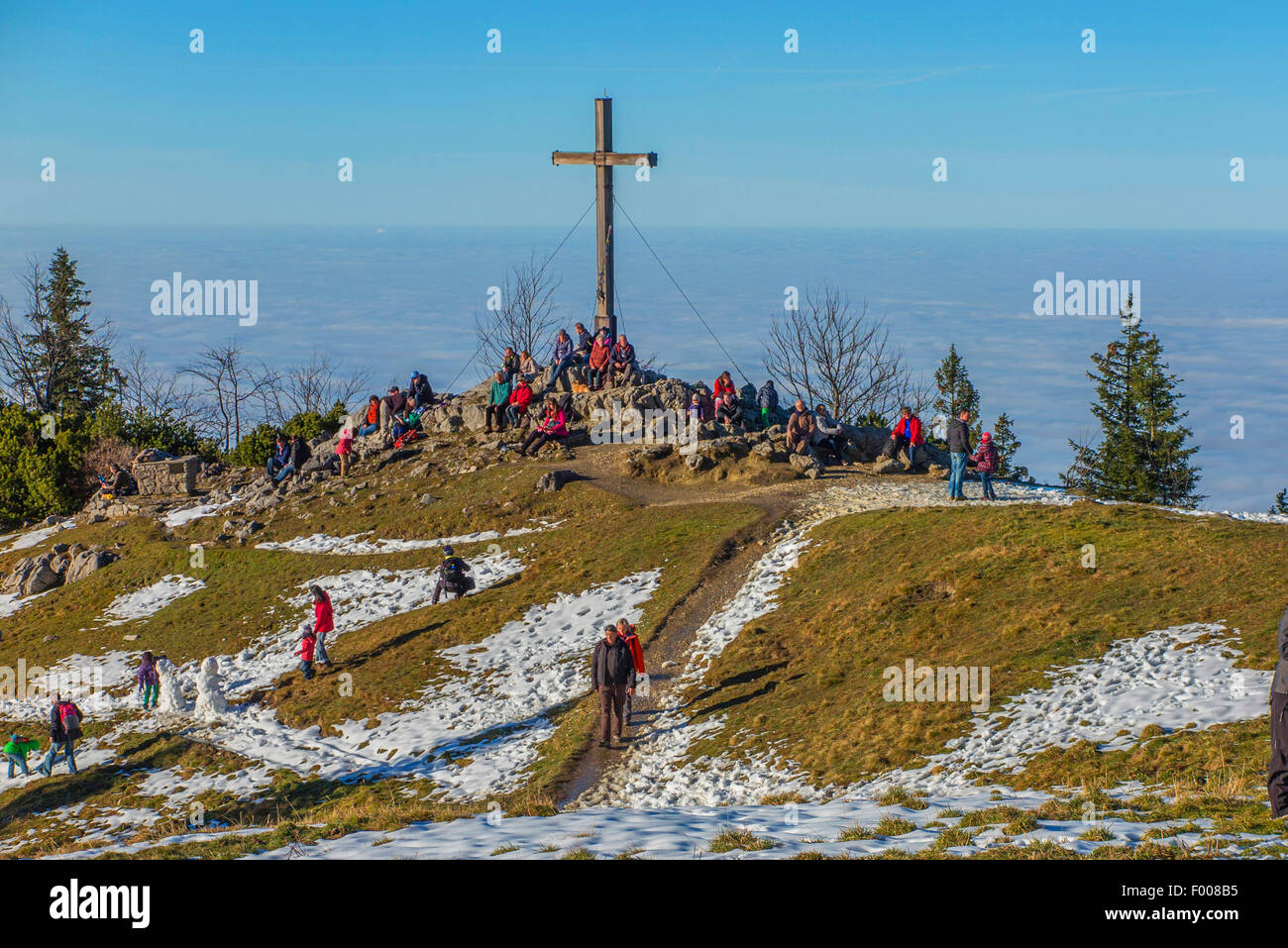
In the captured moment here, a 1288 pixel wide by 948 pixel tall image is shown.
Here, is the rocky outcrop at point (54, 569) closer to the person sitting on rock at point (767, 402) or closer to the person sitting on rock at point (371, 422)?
the person sitting on rock at point (371, 422)

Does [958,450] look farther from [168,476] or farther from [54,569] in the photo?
[168,476]

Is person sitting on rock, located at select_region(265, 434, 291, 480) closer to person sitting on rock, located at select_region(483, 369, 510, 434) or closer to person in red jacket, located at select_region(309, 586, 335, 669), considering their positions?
person sitting on rock, located at select_region(483, 369, 510, 434)

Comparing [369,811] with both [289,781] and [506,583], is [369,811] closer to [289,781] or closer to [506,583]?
[289,781]

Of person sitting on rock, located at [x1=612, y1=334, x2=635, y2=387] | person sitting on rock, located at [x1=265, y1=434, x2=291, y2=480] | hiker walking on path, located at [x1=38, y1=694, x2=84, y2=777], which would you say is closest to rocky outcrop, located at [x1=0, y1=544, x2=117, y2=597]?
person sitting on rock, located at [x1=265, y1=434, x2=291, y2=480]

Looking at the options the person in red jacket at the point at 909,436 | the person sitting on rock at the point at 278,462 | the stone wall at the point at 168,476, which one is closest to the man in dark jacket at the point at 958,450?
the person in red jacket at the point at 909,436
